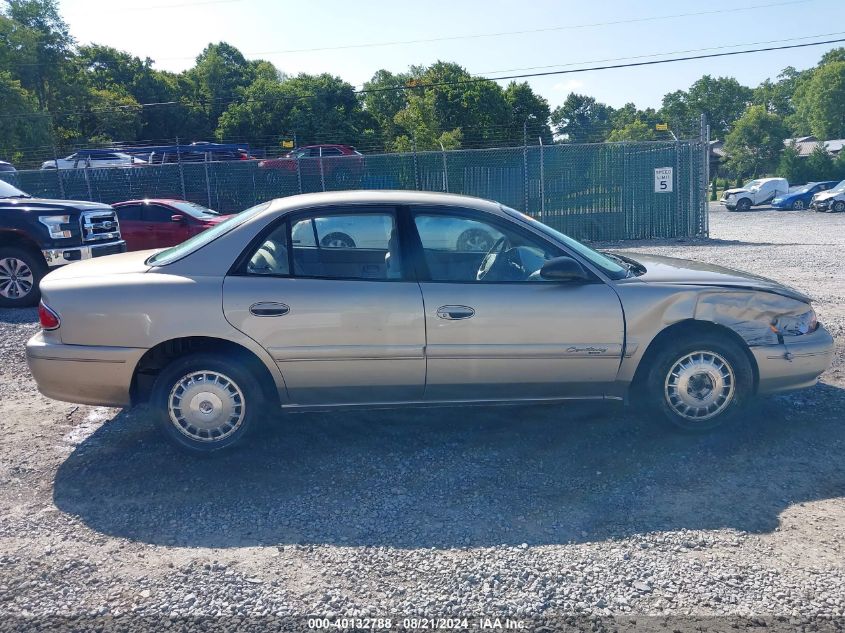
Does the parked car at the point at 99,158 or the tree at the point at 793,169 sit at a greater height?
the parked car at the point at 99,158

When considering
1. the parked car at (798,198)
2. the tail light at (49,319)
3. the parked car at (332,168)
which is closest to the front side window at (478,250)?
the tail light at (49,319)

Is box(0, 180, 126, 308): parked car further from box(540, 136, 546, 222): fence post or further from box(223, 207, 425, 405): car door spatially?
box(540, 136, 546, 222): fence post

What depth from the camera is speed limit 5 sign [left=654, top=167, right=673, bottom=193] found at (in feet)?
57.6

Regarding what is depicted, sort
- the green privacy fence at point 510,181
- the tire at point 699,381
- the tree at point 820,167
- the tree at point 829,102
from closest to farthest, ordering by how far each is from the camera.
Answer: the tire at point 699,381
the green privacy fence at point 510,181
the tree at point 820,167
the tree at point 829,102

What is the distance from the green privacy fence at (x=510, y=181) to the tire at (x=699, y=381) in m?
13.1

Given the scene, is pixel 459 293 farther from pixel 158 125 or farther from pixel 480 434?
pixel 158 125

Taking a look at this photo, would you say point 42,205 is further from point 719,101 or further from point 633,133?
point 719,101

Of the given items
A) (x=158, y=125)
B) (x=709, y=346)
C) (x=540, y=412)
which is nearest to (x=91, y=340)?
(x=540, y=412)

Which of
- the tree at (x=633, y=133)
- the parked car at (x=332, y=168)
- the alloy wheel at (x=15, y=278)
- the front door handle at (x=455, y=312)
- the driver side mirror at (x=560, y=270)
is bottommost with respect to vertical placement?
the alloy wheel at (x=15, y=278)

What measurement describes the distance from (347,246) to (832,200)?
103 ft

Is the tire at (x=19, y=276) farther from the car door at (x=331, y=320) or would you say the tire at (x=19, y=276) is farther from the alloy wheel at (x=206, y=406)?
the car door at (x=331, y=320)

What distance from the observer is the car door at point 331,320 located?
14.8 ft

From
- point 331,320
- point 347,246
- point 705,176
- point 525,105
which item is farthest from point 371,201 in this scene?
point 525,105

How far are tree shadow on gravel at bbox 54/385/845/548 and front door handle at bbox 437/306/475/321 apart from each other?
0.89 m
